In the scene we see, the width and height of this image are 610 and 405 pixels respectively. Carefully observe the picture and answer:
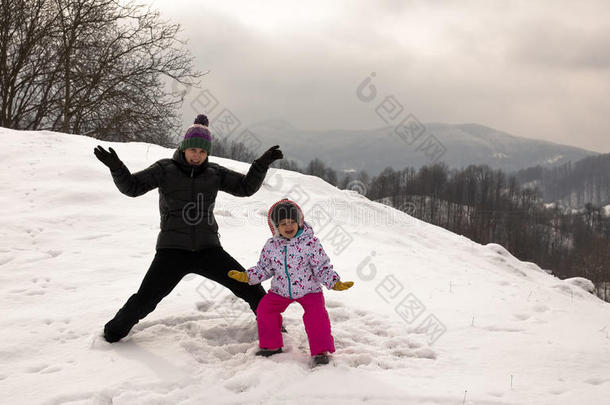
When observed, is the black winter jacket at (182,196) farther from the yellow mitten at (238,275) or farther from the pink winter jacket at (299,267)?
the pink winter jacket at (299,267)

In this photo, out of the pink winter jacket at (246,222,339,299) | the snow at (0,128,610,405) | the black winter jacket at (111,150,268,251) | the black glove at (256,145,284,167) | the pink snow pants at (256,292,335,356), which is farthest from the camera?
the black glove at (256,145,284,167)

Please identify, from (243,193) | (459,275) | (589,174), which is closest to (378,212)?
(459,275)

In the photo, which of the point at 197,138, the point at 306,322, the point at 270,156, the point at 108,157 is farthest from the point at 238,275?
the point at 108,157

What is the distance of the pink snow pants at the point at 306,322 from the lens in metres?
3.23

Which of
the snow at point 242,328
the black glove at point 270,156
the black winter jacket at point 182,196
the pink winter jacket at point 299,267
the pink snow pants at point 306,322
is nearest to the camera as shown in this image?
the snow at point 242,328

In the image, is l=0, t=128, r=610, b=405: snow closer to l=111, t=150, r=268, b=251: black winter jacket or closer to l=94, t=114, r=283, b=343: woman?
l=94, t=114, r=283, b=343: woman

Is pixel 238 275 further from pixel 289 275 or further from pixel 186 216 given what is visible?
pixel 186 216

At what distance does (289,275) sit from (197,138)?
4.73 feet

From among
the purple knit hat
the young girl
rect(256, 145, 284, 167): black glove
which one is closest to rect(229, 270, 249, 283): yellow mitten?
the young girl

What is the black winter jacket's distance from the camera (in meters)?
3.56

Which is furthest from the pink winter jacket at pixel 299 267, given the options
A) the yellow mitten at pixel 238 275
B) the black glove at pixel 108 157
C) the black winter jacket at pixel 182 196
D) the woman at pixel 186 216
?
the black glove at pixel 108 157

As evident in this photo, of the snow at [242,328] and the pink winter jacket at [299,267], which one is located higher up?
the pink winter jacket at [299,267]

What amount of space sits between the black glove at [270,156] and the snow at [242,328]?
1.55m

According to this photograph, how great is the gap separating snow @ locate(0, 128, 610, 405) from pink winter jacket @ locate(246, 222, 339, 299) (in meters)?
0.54
